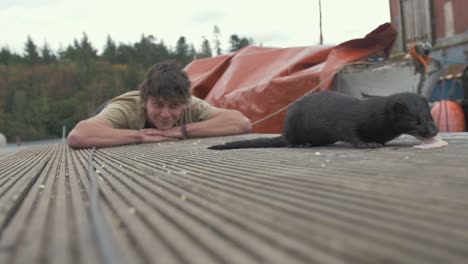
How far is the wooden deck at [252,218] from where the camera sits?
1.75ft

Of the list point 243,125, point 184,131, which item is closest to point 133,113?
point 184,131

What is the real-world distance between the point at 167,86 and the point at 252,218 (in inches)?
114

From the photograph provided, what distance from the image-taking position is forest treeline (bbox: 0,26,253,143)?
150 ft

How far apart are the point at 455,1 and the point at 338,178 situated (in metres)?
8.30

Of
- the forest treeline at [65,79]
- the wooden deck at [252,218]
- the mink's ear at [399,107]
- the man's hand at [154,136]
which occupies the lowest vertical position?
the wooden deck at [252,218]

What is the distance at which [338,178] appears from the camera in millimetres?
1041

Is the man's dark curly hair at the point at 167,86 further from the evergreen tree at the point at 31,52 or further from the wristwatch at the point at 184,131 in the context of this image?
the evergreen tree at the point at 31,52

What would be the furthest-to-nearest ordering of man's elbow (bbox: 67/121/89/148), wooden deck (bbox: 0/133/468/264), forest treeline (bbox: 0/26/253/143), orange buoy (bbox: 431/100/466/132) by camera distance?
1. forest treeline (bbox: 0/26/253/143)
2. orange buoy (bbox: 431/100/466/132)
3. man's elbow (bbox: 67/121/89/148)
4. wooden deck (bbox: 0/133/468/264)

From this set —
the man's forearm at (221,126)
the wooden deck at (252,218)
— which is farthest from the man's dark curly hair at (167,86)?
the wooden deck at (252,218)

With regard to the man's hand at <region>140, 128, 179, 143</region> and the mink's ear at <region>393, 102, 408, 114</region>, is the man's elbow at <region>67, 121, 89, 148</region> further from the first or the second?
the mink's ear at <region>393, 102, 408, 114</region>

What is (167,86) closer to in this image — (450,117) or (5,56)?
(450,117)

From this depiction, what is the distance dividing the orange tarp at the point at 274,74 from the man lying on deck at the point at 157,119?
0.81 meters

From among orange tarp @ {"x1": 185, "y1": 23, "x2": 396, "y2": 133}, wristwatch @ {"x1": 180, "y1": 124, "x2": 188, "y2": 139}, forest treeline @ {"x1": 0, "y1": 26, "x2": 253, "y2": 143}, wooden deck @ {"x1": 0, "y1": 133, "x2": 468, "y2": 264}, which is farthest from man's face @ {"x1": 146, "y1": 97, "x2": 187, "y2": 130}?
forest treeline @ {"x1": 0, "y1": 26, "x2": 253, "y2": 143}

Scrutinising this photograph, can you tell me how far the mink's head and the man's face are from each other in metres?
2.03
